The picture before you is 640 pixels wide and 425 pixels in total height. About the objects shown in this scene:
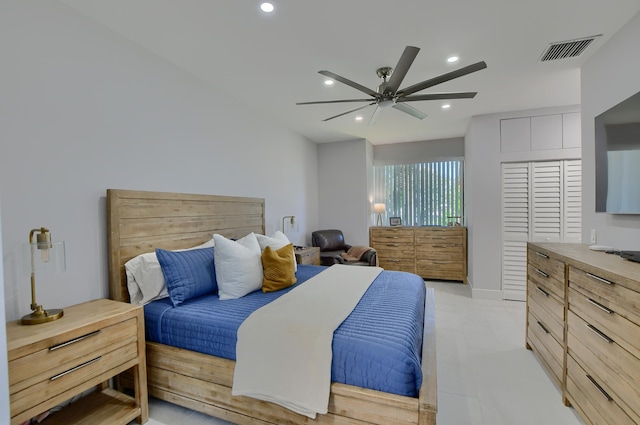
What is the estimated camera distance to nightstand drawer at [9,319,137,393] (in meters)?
1.24

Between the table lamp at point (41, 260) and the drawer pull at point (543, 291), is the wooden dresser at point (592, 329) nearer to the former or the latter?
the drawer pull at point (543, 291)

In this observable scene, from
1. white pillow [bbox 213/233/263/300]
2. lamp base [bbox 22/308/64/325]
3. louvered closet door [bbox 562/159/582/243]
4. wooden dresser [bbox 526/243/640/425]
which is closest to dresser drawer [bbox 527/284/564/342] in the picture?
wooden dresser [bbox 526/243/640/425]

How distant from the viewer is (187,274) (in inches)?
83.3

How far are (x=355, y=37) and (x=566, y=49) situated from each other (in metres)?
1.79

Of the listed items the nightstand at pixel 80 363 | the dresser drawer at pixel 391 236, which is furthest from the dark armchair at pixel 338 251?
the nightstand at pixel 80 363

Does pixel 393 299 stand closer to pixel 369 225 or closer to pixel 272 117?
pixel 272 117

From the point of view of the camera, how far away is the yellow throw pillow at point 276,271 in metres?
2.38

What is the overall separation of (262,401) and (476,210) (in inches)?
149

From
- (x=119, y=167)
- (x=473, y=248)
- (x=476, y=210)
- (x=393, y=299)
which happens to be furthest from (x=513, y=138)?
(x=119, y=167)

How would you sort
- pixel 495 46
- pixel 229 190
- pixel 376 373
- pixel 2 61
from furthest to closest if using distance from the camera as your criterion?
1. pixel 229 190
2. pixel 495 46
3. pixel 2 61
4. pixel 376 373

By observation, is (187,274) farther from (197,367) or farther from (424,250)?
(424,250)

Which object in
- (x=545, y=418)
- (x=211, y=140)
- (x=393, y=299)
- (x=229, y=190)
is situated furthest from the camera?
(x=229, y=190)

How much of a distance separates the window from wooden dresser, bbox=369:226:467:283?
61 centimetres

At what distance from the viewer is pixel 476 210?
4094 mm
